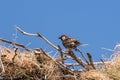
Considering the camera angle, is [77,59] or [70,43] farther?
[70,43]

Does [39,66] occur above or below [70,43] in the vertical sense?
below

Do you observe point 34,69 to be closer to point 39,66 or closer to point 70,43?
point 39,66

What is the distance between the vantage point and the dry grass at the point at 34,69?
3648mm

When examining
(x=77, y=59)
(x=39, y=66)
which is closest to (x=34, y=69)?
(x=39, y=66)

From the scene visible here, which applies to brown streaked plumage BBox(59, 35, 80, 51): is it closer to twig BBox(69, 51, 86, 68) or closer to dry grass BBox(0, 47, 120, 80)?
twig BBox(69, 51, 86, 68)

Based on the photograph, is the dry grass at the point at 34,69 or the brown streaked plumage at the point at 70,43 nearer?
the dry grass at the point at 34,69

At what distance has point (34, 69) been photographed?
3.69 meters

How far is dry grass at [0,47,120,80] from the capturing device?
12.0 feet

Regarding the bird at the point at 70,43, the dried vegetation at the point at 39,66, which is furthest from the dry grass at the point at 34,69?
the bird at the point at 70,43

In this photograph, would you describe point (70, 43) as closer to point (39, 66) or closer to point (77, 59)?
point (77, 59)

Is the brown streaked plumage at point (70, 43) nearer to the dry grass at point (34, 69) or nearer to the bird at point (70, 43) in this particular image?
the bird at point (70, 43)

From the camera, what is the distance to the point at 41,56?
3746mm

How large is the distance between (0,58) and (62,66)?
560 millimetres

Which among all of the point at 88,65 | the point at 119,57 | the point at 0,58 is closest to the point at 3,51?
the point at 0,58
